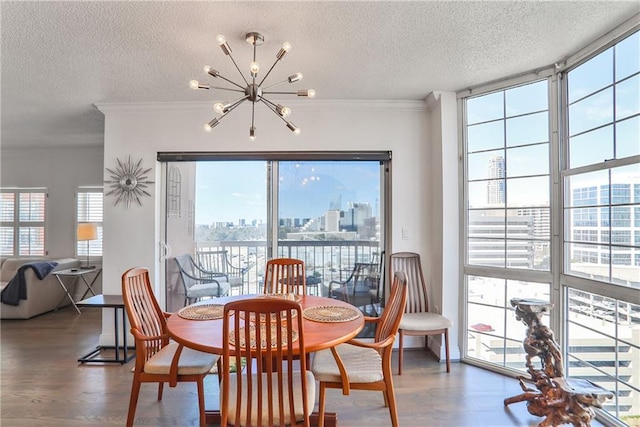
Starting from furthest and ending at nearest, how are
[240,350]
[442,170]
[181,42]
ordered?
1. [442,170]
2. [181,42]
3. [240,350]

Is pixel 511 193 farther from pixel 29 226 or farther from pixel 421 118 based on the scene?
pixel 29 226

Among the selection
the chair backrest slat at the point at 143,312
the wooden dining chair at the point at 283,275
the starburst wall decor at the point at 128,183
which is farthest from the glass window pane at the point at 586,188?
the starburst wall decor at the point at 128,183

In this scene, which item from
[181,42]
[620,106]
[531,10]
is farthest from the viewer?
[181,42]

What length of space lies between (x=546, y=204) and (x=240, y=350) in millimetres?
2634

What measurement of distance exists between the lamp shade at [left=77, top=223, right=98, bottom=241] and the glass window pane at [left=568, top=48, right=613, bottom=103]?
576 centimetres

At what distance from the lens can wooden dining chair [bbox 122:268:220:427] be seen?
6.28ft

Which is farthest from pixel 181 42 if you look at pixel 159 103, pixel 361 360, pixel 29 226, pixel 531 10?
pixel 29 226

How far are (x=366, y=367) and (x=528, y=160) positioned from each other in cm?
222

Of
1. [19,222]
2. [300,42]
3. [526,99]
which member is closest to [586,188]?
[526,99]

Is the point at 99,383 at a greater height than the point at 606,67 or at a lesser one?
lesser

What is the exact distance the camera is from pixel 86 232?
14.8 feet

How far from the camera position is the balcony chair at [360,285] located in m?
3.49

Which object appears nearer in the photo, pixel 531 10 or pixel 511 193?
pixel 531 10

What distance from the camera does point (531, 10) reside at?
1886mm
